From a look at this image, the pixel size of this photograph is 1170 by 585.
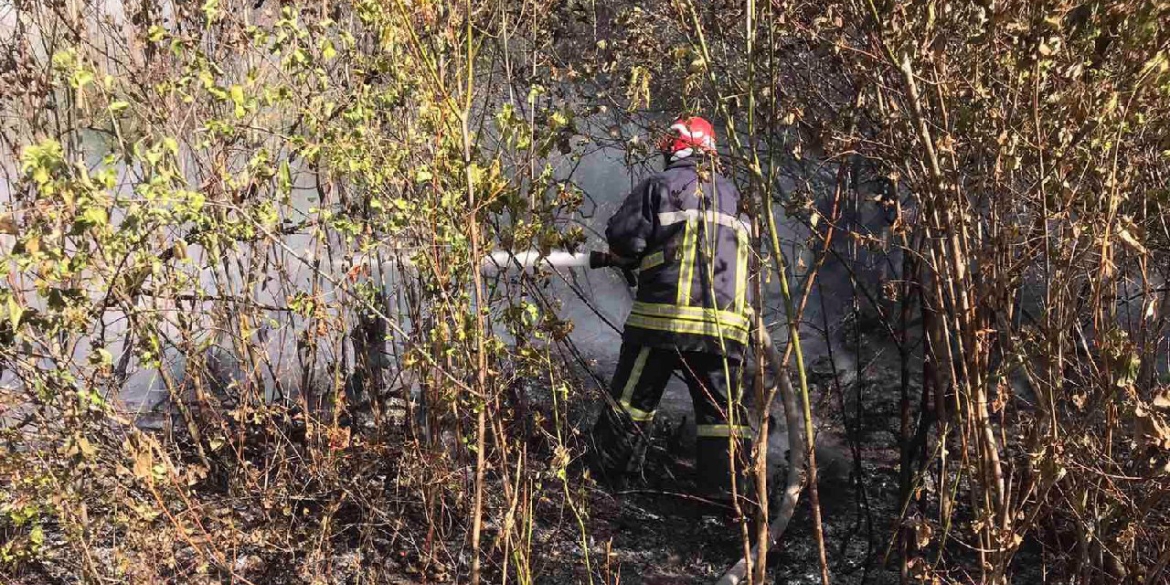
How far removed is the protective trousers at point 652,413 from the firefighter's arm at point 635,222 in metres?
0.47

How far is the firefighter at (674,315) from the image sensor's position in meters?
4.77

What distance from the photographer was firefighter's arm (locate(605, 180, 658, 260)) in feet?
15.7

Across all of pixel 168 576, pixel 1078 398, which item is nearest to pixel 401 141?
pixel 168 576

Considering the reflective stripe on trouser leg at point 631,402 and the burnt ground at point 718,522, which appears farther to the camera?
the reflective stripe on trouser leg at point 631,402

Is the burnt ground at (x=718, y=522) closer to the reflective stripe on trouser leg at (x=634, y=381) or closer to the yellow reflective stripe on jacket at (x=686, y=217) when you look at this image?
the reflective stripe on trouser leg at (x=634, y=381)

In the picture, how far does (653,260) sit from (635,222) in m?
0.20

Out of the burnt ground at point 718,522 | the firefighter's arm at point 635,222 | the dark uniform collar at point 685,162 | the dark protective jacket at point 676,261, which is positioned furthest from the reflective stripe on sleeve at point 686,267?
the burnt ground at point 718,522

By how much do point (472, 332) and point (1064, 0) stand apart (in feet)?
5.33

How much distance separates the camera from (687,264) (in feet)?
15.8

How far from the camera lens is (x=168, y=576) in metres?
3.64

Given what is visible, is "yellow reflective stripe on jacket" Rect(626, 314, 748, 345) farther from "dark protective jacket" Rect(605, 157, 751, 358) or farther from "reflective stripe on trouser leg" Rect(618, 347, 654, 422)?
"reflective stripe on trouser leg" Rect(618, 347, 654, 422)

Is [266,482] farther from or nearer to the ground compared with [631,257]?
nearer to the ground

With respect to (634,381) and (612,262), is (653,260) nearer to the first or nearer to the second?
(612,262)

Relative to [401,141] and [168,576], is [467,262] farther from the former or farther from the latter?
[168,576]
